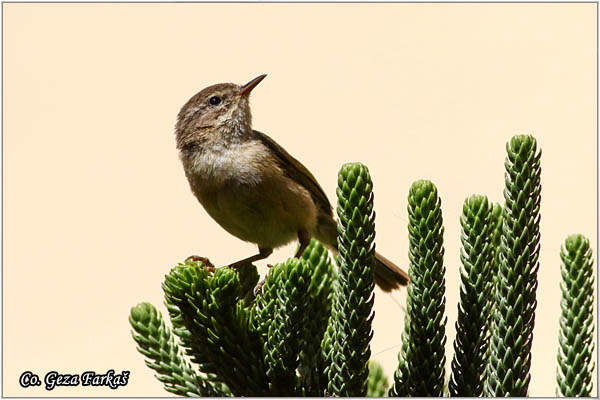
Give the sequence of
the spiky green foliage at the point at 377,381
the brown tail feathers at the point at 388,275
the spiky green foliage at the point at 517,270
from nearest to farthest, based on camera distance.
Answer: the spiky green foliage at the point at 517,270, the spiky green foliage at the point at 377,381, the brown tail feathers at the point at 388,275

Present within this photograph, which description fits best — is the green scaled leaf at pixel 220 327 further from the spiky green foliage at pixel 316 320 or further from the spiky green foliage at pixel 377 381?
the spiky green foliage at pixel 377 381

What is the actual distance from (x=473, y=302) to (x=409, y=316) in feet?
0.78

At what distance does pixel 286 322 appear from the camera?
2.50 metres

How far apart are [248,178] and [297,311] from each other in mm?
2751

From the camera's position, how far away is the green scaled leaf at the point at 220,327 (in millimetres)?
2594

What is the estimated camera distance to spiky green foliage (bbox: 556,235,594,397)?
2385 mm

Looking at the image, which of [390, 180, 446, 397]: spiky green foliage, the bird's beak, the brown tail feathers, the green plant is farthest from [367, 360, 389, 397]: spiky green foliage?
the bird's beak

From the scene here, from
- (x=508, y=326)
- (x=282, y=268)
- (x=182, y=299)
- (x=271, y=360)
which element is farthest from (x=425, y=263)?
(x=182, y=299)

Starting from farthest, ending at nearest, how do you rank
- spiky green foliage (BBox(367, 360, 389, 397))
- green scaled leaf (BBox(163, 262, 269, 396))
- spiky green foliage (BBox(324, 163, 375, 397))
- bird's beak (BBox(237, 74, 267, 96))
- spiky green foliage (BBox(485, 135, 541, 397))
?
bird's beak (BBox(237, 74, 267, 96)), spiky green foliage (BBox(367, 360, 389, 397)), green scaled leaf (BBox(163, 262, 269, 396)), spiky green foliage (BBox(324, 163, 375, 397)), spiky green foliage (BBox(485, 135, 541, 397))

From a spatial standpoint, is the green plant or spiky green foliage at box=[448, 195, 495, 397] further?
spiky green foliage at box=[448, 195, 495, 397]

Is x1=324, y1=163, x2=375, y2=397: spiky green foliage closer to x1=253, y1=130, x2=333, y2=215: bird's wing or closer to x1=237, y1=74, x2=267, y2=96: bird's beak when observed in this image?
x1=253, y1=130, x2=333, y2=215: bird's wing

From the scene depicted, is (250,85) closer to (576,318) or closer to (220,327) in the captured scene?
(220,327)

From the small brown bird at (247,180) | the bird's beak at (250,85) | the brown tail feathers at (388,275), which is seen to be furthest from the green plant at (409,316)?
the bird's beak at (250,85)

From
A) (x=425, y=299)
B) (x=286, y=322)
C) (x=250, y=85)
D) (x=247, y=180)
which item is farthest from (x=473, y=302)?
(x=250, y=85)
